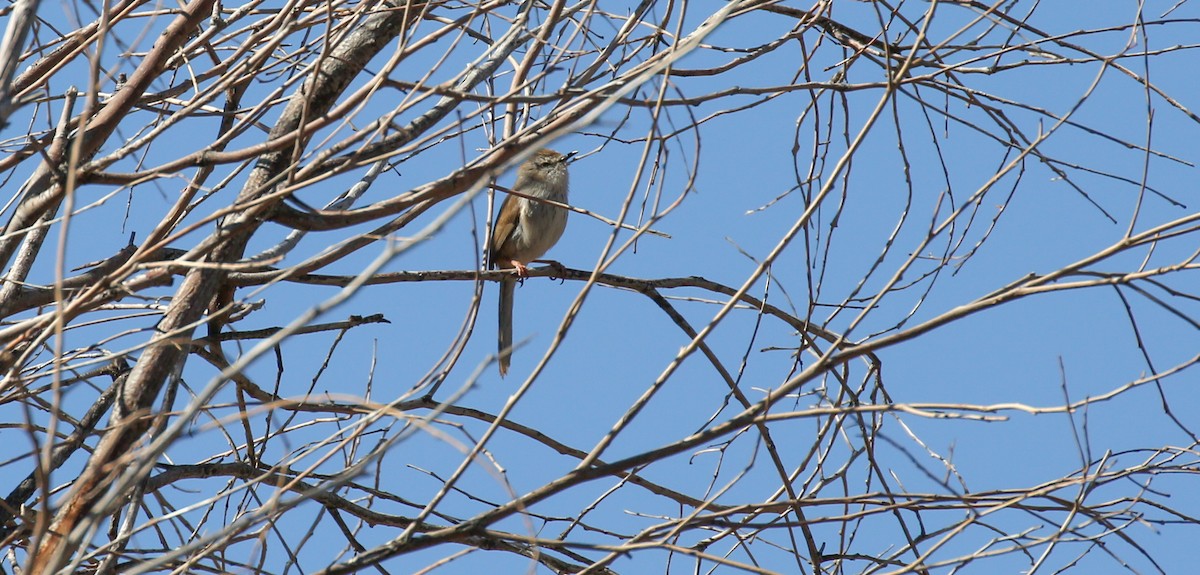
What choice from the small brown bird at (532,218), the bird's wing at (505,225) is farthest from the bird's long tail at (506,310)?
the bird's wing at (505,225)

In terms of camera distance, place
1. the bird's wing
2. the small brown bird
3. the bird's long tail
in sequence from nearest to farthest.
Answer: the bird's long tail, the small brown bird, the bird's wing

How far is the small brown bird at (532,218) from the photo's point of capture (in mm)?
6773

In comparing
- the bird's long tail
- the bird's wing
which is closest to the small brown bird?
the bird's wing

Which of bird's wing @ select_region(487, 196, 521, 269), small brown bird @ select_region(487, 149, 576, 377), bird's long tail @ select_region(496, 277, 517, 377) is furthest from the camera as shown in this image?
bird's wing @ select_region(487, 196, 521, 269)

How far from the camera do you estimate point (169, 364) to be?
3.02m

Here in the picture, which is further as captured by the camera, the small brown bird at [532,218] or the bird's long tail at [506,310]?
the small brown bird at [532,218]

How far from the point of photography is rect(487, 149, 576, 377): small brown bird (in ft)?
22.2

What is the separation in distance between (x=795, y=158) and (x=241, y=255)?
62.5 inches

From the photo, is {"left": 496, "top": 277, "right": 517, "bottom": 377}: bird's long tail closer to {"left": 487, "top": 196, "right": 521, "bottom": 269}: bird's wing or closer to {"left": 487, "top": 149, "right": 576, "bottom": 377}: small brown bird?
{"left": 487, "top": 149, "right": 576, "bottom": 377}: small brown bird

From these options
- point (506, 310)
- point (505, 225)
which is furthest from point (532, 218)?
point (506, 310)

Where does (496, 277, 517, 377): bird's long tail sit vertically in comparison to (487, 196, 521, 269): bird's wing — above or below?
below

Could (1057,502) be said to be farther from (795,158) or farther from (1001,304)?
(795,158)

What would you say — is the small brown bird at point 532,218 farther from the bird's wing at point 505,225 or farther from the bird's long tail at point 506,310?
the bird's long tail at point 506,310

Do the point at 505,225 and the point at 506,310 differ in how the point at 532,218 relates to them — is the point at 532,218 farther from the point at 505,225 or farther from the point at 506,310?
the point at 506,310
